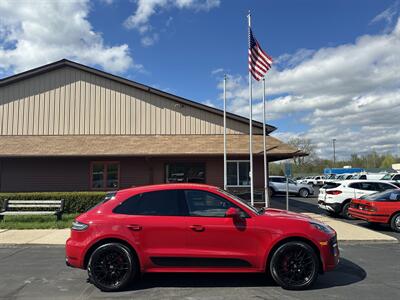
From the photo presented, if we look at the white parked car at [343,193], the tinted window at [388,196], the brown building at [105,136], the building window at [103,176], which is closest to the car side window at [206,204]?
the tinted window at [388,196]

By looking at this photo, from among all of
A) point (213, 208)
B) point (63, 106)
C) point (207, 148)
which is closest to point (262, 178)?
point (207, 148)

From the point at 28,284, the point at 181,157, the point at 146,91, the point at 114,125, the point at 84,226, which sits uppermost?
the point at 146,91

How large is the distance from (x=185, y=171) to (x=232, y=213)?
38.8 feet

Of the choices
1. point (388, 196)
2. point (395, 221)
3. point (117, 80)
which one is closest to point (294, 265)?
point (395, 221)

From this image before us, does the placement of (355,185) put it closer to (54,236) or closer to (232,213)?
(232,213)

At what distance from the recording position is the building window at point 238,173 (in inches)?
674

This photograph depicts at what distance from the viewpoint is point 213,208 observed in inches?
234

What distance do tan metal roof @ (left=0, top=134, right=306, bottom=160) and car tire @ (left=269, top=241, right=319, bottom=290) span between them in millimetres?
10284

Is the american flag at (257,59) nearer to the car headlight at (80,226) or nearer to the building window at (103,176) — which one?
the building window at (103,176)

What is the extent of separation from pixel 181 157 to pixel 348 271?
36.3ft

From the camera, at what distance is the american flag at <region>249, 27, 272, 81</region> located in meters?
13.6

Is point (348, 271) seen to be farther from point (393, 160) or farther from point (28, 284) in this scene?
point (393, 160)

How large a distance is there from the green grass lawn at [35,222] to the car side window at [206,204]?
309 inches

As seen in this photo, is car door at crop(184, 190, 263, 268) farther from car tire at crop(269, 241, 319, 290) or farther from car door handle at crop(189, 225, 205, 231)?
car tire at crop(269, 241, 319, 290)
